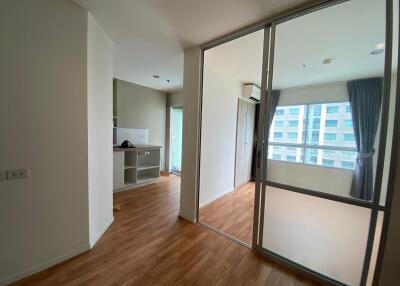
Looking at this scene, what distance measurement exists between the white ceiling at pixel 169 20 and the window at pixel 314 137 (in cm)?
104

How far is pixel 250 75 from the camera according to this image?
3510 mm

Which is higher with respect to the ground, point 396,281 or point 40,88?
point 40,88

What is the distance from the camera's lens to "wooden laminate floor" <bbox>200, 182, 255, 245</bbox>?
95.4 inches

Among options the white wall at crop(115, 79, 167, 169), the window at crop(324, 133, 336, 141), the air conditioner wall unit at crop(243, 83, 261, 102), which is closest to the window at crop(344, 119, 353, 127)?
the window at crop(324, 133, 336, 141)

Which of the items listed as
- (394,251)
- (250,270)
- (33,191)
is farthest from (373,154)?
(33,191)

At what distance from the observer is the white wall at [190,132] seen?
2.46 metres

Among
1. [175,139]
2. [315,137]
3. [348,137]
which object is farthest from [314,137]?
[175,139]

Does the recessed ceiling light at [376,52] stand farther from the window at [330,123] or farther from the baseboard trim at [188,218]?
the baseboard trim at [188,218]

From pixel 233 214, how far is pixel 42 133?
279 cm

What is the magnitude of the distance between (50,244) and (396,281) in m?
2.89

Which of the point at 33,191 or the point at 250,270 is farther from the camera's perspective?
the point at 250,270

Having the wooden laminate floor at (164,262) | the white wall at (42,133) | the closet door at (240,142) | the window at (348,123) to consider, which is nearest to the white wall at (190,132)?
the wooden laminate floor at (164,262)

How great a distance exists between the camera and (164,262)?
5.82 ft

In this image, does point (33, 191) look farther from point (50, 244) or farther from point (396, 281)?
point (396, 281)
